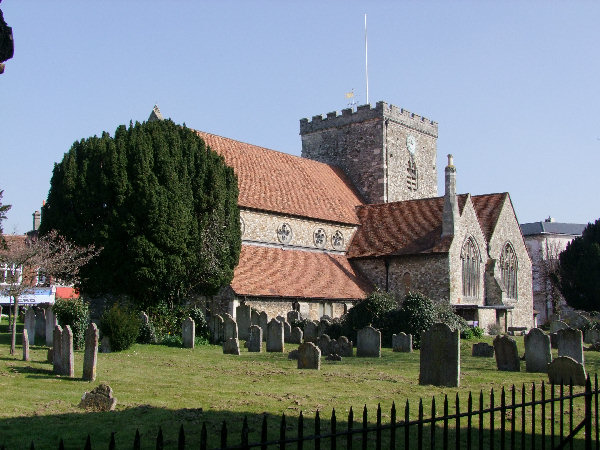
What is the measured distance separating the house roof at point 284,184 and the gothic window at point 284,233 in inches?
28.7

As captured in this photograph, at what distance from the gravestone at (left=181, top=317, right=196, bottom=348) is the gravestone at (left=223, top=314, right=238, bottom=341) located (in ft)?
4.00

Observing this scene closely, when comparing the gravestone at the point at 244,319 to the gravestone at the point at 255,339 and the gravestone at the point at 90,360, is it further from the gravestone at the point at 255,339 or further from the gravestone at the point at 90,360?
the gravestone at the point at 90,360

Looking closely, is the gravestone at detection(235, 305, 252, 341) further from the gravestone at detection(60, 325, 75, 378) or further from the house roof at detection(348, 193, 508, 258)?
the gravestone at detection(60, 325, 75, 378)

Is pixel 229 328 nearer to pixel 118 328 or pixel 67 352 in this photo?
pixel 118 328

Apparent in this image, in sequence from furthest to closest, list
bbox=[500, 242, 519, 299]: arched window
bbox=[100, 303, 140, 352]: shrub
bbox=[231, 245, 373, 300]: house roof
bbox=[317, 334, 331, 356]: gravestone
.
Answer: bbox=[500, 242, 519, 299]: arched window < bbox=[231, 245, 373, 300]: house roof < bbox=[317, 334, 331, 356]: gravestone < bbox=[100, 303, 140, 352]: shrub

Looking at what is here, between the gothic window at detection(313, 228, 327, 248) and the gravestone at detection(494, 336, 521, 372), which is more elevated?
the gothic window at detection(313, 228, 327, 248)

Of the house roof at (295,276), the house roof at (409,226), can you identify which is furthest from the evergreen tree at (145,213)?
the house roof at (409,226)

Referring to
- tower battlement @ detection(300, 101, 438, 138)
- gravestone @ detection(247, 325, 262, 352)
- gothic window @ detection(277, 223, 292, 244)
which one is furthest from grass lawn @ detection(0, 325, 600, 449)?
tower battlement @ detection(300, 101, 438, 138)

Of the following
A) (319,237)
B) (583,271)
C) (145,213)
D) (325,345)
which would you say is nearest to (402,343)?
(325,345)

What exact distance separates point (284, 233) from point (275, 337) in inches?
500

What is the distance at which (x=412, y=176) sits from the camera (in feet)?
149

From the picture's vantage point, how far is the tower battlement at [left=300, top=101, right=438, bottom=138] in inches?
1705

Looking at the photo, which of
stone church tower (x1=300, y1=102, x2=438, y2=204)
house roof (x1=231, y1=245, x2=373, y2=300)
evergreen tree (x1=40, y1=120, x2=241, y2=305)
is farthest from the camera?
stone church tower (x1=300, y1=102, x2=438, y2=204)

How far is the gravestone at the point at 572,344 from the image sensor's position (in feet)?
55.3
